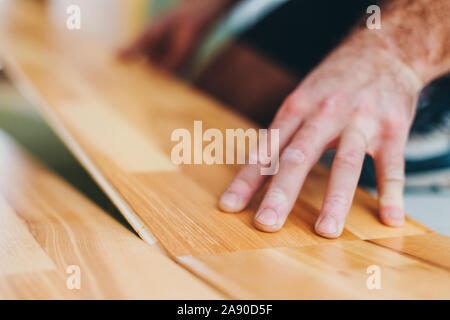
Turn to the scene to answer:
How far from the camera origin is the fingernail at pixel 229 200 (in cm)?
63

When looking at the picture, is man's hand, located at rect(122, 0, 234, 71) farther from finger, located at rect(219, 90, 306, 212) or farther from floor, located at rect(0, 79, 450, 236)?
finger, located at rect(219, 90, 306, 212)

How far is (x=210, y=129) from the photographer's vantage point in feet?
3.35

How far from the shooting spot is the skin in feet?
1.99

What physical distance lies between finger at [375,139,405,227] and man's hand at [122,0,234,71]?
1096 mm

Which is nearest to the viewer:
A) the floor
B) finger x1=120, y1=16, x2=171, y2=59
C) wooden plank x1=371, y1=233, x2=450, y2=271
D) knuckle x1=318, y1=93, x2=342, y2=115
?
wooden plank x1=371, y1=233, x2=450, y2=271

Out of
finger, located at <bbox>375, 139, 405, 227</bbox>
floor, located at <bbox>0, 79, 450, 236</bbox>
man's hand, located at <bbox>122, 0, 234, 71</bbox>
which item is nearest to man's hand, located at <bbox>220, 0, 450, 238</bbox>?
finger, located at <bbox>375, 139, 405, 227</bbox>

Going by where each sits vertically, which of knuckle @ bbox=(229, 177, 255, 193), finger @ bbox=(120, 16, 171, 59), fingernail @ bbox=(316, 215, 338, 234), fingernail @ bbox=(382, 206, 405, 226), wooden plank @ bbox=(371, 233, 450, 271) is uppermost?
finger @ bbox=(120, 16, 171, 59)

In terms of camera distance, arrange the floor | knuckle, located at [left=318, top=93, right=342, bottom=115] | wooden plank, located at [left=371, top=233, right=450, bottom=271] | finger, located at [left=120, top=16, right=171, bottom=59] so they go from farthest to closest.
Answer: finger, located at [left=120, top=16, right=171, bottom=59] < the floor < knuckle, located at [left=318, top=93, right=342, bottom=115] < wooden plank, located at [left=371, top=233, right=450, bottom=271]

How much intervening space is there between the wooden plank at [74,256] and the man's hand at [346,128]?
16 cm

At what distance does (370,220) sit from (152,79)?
957 mm

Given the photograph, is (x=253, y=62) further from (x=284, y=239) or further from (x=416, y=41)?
(x=284, y=239)

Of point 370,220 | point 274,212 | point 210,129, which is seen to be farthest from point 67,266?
point 210,129

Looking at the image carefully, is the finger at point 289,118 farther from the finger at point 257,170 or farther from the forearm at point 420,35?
the forearm at point 420,35
